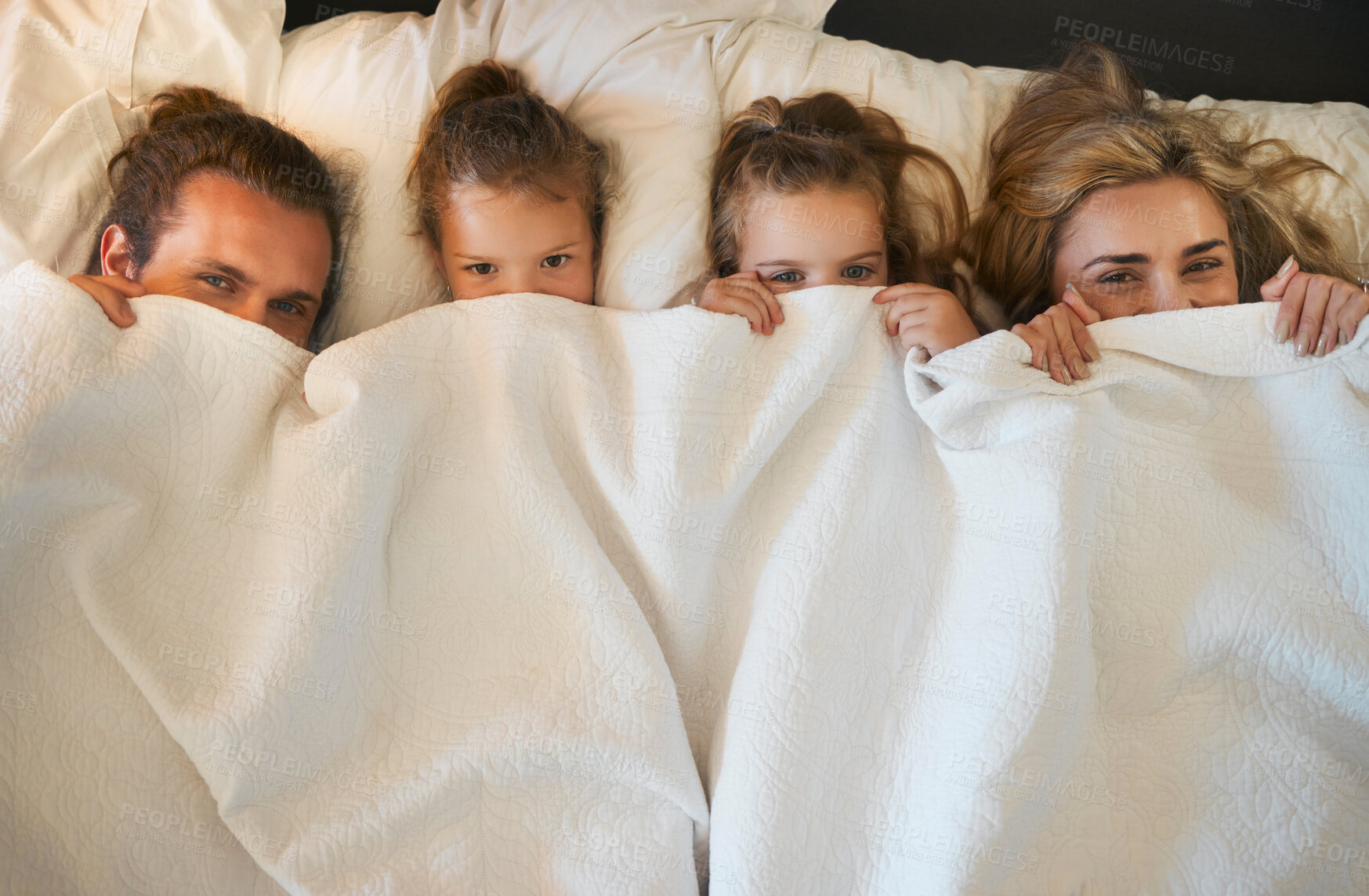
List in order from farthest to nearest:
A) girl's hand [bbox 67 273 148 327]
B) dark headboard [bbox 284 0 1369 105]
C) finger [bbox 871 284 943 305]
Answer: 1. dark headboard [bbox 284 0 1369 105]
2. finger [bbox 871 284 943 305]
3. girl's hand [bbox 67 273 148 327]

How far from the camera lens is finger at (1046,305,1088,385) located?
1.14 m

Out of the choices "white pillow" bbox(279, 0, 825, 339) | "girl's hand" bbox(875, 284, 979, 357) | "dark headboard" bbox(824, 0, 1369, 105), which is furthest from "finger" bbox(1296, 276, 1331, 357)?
"white pillow" bbox(279, 0, 825, 339)

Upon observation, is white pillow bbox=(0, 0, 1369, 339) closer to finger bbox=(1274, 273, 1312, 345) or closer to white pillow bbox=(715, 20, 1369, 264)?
white pillow bbox=(715, 20, 1369, 264)

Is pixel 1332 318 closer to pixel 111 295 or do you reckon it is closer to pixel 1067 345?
pixel 1067 345

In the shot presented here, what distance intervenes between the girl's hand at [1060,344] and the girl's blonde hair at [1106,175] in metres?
0.20

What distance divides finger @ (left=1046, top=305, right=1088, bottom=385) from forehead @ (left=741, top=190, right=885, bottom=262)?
27cm

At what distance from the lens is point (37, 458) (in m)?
1.00

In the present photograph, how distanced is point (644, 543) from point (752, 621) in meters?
0.17

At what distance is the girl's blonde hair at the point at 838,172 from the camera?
4.23 ft

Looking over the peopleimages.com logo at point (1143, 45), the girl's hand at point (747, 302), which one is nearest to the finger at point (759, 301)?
the girl's hand at point (747, 302)

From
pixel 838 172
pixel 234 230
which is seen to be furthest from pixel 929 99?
pixel 234 230

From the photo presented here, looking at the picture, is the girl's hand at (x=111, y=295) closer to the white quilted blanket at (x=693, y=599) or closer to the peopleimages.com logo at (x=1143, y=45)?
the white quilted blanket at (x=693, y=599)

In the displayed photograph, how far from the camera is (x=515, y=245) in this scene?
126 centimetres

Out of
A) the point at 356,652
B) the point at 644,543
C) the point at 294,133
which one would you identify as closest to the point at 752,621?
the point at 644,543
